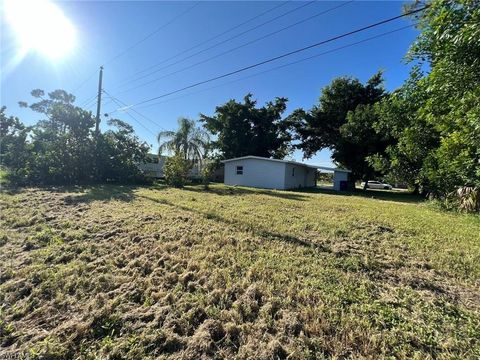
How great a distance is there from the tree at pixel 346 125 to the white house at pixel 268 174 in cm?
190

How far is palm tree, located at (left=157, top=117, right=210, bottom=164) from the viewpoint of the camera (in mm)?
26109

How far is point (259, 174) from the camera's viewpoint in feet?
68.4

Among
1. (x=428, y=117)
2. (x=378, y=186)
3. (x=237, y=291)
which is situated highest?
(x=428, y=117)

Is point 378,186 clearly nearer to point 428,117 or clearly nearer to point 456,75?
point 428,117

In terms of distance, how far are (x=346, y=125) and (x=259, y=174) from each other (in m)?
8.53

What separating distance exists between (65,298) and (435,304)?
4.34 m

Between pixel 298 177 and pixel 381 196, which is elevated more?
pixel 298 177

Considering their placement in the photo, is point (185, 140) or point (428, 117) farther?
point (185, 140)

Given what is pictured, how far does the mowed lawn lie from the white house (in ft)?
45.8

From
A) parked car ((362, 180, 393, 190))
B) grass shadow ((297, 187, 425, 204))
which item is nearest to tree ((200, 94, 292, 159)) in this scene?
grass shadow ((297, 187, 425, 204))

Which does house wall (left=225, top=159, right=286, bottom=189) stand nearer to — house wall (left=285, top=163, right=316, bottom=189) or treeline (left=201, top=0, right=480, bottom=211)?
house wall (left=285, top=163, right=316, bottom=189)

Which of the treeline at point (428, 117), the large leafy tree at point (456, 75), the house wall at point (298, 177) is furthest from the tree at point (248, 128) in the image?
the large leafy tree at point (456, 75)

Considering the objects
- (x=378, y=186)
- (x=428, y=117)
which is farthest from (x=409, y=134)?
(x=378, y=186)

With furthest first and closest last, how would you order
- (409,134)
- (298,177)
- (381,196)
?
(298,177)
(381,196)
(409,134)
